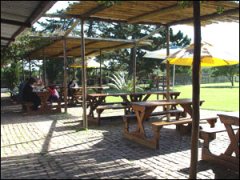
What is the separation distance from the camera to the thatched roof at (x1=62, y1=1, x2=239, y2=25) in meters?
6.52

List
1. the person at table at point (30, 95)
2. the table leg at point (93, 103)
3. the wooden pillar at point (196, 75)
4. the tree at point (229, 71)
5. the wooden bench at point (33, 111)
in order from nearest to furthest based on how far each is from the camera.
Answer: the wooden pillar at point (196, 75) → the table leg at point (93, 103) → the wooden bench at point (33, 111) → the person at table at point (30, 95) → the tree at point (229, 71)

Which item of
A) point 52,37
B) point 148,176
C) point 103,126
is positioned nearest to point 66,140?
point 103,126

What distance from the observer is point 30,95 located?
12.4 meters

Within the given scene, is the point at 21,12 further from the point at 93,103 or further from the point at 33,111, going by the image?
the point at 33,111

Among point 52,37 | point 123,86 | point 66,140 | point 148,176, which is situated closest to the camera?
point 148,176

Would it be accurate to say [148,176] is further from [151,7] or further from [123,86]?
[123,86]

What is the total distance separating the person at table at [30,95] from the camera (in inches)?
482

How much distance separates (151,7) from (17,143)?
13.4 ft

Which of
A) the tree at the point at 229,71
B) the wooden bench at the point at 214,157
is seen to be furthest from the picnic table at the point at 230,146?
the tree at the point at 229,71

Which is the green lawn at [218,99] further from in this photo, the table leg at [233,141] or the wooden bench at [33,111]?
the table leg at [233,141]

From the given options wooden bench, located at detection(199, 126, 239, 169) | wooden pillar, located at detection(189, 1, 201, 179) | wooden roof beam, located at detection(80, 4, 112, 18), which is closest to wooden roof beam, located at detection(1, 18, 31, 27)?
wooden roof beam, located at detection(80, 4, 112, 18)

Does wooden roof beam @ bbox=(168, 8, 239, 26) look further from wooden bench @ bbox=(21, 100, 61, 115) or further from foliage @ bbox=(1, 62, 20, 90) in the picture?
foliage @ bbox=(1, 62, 20, 90)

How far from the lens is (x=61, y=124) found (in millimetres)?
9703

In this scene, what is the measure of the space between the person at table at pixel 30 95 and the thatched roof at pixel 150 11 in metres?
5.12
